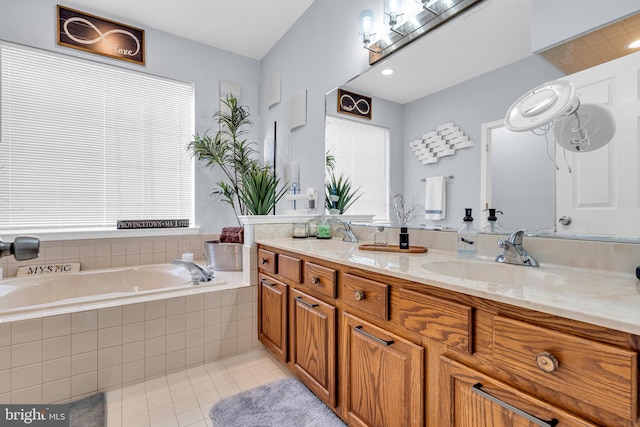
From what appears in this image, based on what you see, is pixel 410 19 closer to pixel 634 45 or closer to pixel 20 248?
pixel 634 45

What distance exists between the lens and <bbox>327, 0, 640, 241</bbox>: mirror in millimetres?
1069

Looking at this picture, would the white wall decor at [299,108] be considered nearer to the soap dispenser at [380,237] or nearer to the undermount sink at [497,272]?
the soap dispenser at [380,237]

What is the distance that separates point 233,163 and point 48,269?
5.73 ft

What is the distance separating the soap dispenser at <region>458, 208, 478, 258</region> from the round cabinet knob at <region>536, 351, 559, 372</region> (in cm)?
70

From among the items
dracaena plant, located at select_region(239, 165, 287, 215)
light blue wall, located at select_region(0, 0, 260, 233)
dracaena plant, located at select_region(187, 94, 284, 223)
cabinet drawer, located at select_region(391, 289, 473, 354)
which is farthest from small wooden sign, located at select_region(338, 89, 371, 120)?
light blue wall, located at select_region(0, 0, 260, 233)

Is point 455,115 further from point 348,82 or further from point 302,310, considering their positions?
point 302,310

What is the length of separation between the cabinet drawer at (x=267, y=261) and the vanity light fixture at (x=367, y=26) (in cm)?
147

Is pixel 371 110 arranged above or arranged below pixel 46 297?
above

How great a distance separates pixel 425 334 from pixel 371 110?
1479 millimetres

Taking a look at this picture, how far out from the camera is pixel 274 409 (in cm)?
157

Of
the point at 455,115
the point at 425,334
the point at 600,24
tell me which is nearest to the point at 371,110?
the point at 455,115

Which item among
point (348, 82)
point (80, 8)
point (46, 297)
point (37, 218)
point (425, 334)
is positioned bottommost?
point (46, 297)

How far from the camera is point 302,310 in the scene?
1.64 metres

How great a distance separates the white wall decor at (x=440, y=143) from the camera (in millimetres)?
1515
